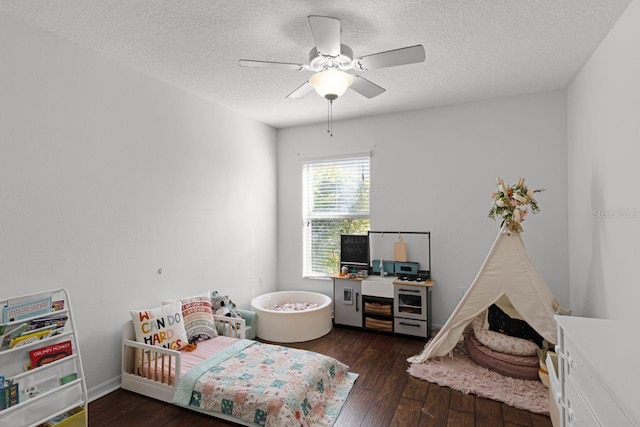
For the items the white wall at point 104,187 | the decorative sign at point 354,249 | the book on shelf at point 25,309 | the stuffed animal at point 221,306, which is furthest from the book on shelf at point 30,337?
the decorative sign at point 354,249

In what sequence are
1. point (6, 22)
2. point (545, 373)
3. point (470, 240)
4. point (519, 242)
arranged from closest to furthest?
point (6, 22) < point (545, 373) < point (519, 242) < point (470, 240)

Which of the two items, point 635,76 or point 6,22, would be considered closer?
point 635,76

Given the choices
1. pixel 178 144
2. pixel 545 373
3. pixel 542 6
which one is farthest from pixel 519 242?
pixel 178 144

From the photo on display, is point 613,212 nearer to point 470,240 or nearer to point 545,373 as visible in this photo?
point 545,373

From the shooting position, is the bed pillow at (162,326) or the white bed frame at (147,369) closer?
the white bed frame at (147,369)

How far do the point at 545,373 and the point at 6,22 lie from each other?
4525 millimetres

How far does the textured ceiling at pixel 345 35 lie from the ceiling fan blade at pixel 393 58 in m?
0.30

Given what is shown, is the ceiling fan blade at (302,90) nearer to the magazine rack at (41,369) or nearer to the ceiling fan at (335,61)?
the ceiling fan at (335,61)

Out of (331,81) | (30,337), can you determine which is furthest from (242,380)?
(331,81)

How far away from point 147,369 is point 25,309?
3.27 feet

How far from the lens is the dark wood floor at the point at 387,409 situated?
223 centimetres

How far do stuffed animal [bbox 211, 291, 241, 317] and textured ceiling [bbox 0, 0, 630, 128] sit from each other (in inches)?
84.6

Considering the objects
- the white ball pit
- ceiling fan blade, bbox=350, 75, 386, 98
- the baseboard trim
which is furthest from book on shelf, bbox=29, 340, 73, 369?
ceiling fan blade, bbox=350, 75, 386, 98

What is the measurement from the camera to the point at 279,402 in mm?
2102
